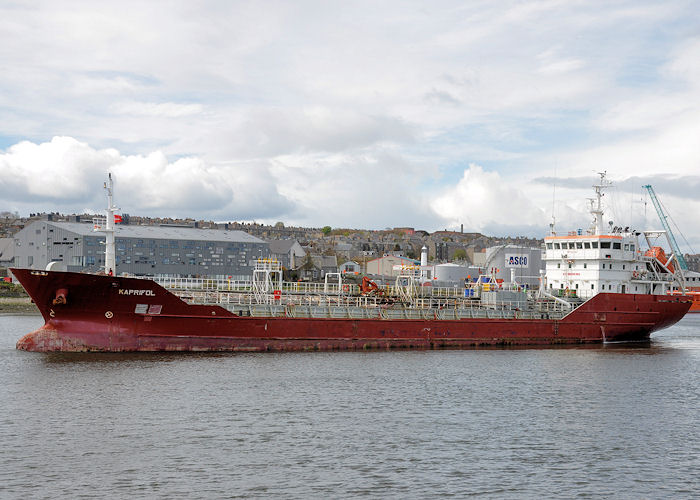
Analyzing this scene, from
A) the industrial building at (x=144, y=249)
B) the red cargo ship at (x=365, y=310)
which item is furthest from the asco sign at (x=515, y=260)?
the industrial building at (x=144, y=249)

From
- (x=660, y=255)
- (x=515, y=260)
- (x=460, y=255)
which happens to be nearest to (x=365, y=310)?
(x=660, y=255)

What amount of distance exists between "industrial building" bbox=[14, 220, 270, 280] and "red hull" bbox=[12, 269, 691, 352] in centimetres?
5337

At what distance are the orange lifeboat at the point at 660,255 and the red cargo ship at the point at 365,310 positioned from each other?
0.33 feet

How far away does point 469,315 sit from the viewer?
46.4 meters

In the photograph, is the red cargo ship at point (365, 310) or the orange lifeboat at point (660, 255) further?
the orange lifeboat at point (660, 255)

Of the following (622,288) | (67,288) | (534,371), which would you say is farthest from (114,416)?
(622,288)

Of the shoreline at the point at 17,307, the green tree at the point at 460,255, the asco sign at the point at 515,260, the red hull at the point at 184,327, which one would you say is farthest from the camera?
the green tree at the point at 460,255

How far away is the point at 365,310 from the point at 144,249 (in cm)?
5996

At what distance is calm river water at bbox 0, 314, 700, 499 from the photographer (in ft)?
62.6

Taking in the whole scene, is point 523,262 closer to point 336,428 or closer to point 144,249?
point 144,249

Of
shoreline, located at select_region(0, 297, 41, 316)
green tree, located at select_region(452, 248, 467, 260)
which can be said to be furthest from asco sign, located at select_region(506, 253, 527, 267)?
green tree, located at select_region(452, 248, 467, 260)

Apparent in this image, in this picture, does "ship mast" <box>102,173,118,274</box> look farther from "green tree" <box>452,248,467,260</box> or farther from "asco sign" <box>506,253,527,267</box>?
"green tree" <box>452,248,467,260</box>

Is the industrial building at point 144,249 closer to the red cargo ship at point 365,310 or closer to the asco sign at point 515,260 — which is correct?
the asco sign at point 515,260

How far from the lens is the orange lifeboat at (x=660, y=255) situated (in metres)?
53.9
